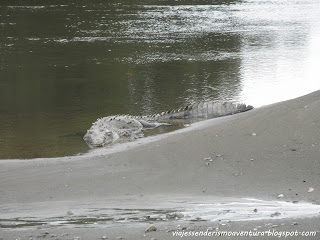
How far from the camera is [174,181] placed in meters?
5.52

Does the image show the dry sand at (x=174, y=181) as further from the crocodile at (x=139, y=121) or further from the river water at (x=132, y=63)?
the river water at (x=132, y=63)

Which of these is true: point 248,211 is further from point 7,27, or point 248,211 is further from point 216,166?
point 7,27

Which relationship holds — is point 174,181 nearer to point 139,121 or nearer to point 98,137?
point 98,137

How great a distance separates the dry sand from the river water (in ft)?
4.37

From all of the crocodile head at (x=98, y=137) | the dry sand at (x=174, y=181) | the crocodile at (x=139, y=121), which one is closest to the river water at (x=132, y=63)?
the crocodile head at (x=98, y=137)

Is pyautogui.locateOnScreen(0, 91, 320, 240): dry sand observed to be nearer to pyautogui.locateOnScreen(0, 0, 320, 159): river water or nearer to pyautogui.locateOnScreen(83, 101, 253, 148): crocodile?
pyautogui.locateOnScreen(83, 101, 253, 148): crocodile

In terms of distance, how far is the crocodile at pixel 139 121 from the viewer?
7.79 m

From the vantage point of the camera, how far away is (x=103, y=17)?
19.6m

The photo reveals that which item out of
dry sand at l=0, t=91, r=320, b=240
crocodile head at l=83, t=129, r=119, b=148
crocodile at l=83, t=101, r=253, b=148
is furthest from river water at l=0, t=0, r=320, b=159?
dry sand at l=0, t=91, r=320, b=240

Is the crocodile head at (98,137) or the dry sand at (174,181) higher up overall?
the dry sand at (174,181)

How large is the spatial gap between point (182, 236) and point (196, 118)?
5.09m

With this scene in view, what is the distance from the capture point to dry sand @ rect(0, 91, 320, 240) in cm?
425

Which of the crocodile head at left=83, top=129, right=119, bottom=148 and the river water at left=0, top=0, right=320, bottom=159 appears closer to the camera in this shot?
the crocodile head at left=83, top=129, right=119, bottom=148

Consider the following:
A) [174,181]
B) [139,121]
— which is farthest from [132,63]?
[174,181]
